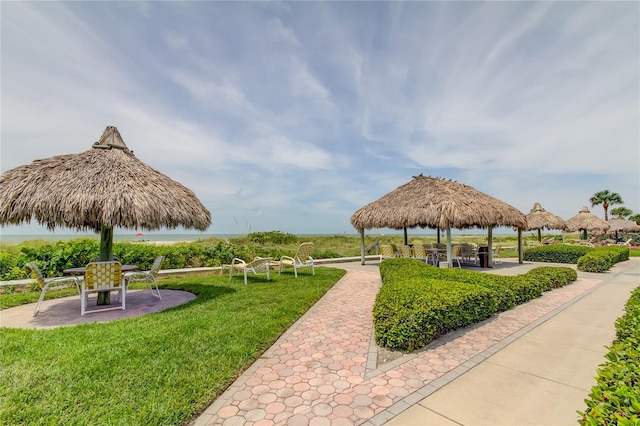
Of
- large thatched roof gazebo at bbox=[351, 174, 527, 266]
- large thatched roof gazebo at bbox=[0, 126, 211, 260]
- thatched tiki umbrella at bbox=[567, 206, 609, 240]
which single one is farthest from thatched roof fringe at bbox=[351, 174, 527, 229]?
thatched tiki umbrella at bbox=[567, 206, 609, 240]

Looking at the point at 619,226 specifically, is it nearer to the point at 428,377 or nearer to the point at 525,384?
the point at 525,384

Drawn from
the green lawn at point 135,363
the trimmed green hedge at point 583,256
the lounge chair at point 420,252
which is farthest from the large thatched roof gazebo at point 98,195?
the trimmed green hedge at point 583,256

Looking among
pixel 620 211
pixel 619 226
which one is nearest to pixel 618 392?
pixel 619 226

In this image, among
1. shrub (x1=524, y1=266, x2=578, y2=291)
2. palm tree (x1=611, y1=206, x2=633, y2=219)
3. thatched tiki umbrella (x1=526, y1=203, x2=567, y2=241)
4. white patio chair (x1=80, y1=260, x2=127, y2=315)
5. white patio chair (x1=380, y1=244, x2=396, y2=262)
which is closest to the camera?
white patio chair (x1=80, y1=260, x2=127, y2=315)

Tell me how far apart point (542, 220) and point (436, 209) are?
1470 cm

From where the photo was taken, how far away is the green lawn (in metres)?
2.59

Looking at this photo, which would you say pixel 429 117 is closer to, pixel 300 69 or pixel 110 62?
pixel 300 69

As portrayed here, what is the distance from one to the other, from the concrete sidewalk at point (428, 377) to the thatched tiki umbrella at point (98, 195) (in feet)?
12.8

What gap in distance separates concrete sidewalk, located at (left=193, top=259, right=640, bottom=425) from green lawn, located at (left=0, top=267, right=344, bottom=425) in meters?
0.29

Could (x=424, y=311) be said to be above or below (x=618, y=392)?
below

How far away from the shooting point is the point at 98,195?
5797 millimetres

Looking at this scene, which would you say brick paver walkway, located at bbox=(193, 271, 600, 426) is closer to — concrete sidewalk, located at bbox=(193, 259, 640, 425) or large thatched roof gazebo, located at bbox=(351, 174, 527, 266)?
concrete sidewalk, located at bbox=(193, 259, 640, 425)

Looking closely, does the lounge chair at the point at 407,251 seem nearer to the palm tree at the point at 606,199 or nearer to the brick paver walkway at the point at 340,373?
the brick paver walkway at the point at 340,373

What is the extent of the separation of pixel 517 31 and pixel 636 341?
8.30 m
